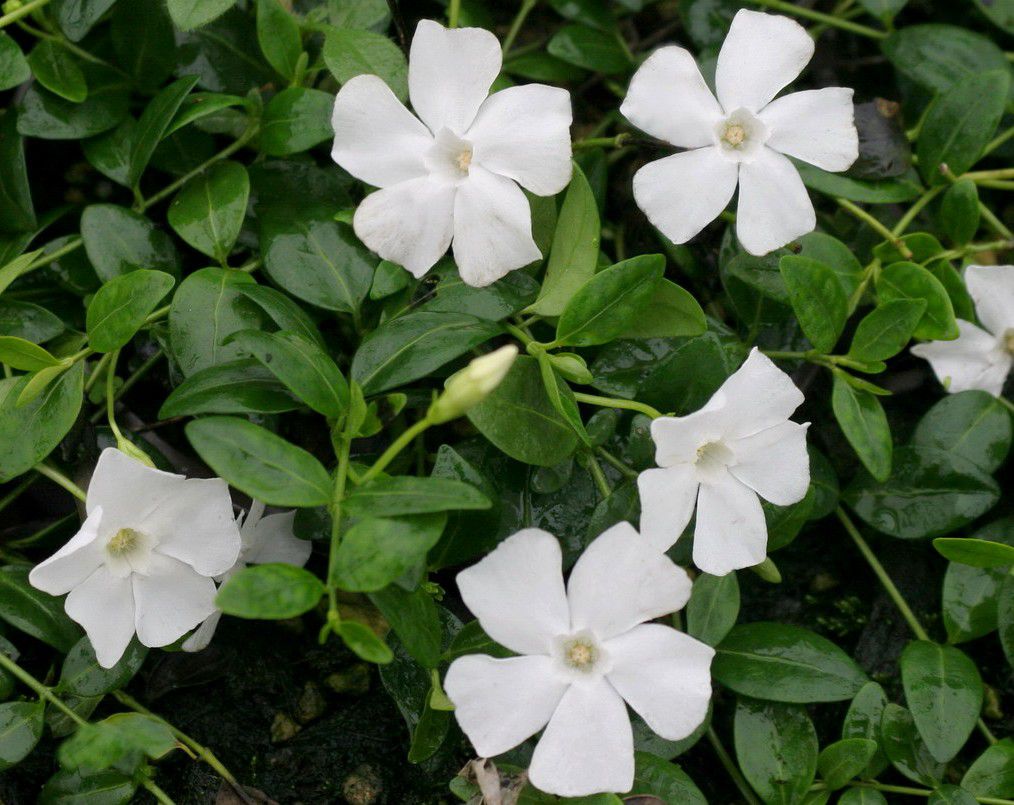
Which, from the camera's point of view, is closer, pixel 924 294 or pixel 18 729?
pixel 18 729

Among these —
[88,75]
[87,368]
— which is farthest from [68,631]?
[88,75]

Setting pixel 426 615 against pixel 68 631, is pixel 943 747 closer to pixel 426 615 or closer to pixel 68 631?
pixel 426 615

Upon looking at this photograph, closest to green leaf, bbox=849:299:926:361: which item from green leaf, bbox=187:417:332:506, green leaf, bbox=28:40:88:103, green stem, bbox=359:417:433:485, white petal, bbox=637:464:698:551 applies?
white petal, bbox=637:464:698:551

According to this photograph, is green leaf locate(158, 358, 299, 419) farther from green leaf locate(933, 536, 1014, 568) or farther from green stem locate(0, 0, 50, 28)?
green leaf locate(933, 536, 1014, 568)

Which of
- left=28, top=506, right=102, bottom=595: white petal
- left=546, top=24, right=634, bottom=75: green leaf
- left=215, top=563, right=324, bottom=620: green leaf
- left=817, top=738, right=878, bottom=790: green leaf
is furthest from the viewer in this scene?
left=546, top=24, right=634, bottom=75: green leaf

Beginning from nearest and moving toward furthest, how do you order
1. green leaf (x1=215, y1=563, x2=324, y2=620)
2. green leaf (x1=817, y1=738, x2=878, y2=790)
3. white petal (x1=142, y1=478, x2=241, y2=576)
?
1. green leaf (x1=215, y1=563, x2=324, y2=620)
2. white petal (x1=142, y1=478, x2=241, y2=576)
3. green leaf (x1=817, y1=738, x2=878, y2=790)

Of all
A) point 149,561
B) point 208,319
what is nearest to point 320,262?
point 208,319

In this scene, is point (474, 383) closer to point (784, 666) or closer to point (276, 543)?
point (276, 543)

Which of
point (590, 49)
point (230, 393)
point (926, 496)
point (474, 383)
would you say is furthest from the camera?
point (590, 49)
